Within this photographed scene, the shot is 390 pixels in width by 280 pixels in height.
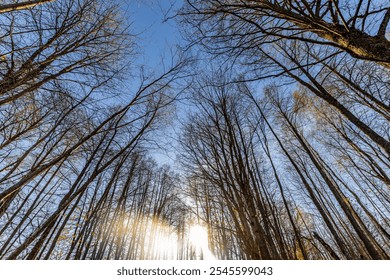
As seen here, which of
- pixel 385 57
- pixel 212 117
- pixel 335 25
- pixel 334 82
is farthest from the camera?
pixel 334 82

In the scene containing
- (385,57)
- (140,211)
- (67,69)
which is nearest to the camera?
(385,57)

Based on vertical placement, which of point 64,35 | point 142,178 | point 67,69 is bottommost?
point 67,69

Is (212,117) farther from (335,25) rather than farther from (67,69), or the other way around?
(67,69)

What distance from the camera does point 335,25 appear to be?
7.07ft

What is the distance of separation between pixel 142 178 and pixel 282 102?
9.75 m

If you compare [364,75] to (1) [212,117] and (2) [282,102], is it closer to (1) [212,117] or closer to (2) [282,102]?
(2) [282,102]

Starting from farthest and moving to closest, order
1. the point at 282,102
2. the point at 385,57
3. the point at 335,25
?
the point at 282,102 < the point at 335,25 < the point at 385,57

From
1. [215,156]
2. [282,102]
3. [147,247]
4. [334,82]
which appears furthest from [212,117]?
[147,247]

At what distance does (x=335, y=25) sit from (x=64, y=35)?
4.13 metres
